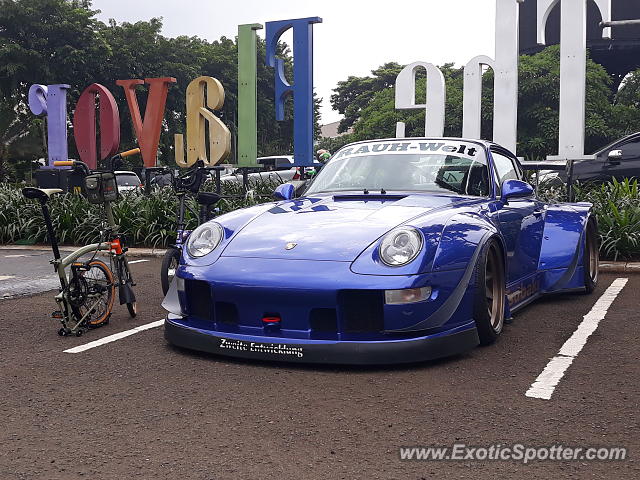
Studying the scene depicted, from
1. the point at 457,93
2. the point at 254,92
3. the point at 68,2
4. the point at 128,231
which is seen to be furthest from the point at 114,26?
the point at 128,231

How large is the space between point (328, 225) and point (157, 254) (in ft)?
23.0

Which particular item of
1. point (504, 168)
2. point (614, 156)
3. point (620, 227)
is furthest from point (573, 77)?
point (504, 168)

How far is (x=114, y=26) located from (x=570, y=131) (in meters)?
35.8

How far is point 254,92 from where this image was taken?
16016 millimetres

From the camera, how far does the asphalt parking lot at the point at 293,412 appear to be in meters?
3.15

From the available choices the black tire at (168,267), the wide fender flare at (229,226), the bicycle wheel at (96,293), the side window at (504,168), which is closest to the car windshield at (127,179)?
the black tire at (168,267)

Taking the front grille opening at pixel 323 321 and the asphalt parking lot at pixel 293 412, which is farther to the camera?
the front grille opening at pixel 323 321

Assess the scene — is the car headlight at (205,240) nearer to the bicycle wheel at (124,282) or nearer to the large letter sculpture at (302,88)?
the bicycle wheel at (124,282)

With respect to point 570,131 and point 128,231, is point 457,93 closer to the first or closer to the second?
point 570,131

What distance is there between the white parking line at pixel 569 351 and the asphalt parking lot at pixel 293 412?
0.05 m

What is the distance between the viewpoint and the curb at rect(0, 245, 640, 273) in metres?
9.34

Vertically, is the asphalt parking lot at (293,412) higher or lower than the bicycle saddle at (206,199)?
lower

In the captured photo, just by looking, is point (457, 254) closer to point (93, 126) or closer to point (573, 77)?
point (573, 77)

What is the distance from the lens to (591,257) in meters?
7.56
